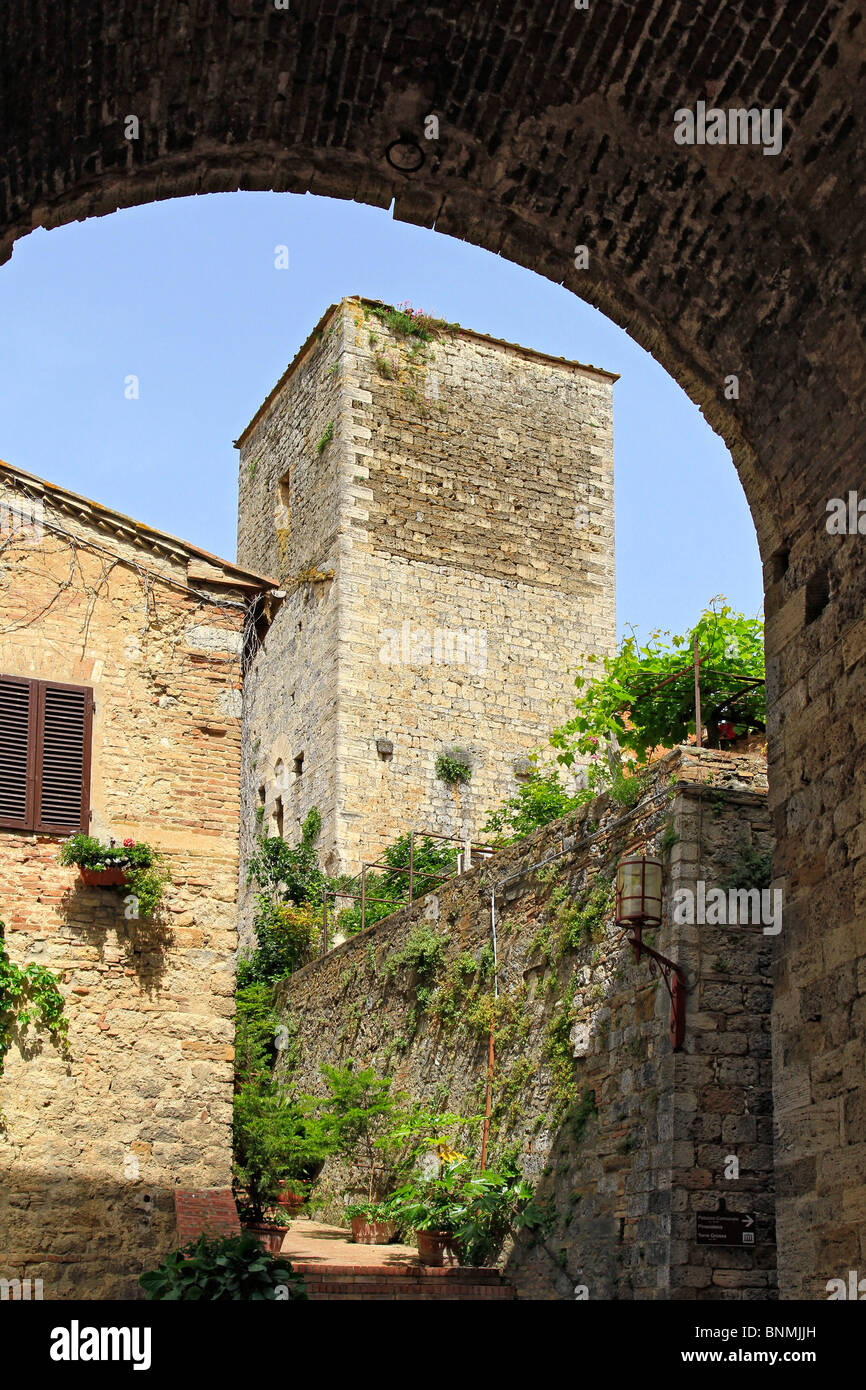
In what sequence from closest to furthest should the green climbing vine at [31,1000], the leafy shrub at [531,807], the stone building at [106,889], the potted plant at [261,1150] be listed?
the stone building at [106,889] → the green climbing vine at [31,1000] → the potted plant at [261,1150] → the leafy shrub at [531,807]

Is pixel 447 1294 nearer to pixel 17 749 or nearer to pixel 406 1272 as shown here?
pixel 406 1272

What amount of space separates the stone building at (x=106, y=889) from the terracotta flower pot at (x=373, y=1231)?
11.9 feet

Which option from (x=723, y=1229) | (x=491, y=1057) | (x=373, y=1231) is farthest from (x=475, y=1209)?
(x=723, y=1229)

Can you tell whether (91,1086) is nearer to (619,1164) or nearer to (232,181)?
(619,1164)

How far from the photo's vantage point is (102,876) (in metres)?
10.7

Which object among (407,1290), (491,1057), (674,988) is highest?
(674,988)

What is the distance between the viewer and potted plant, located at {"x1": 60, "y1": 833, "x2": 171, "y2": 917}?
1059 cm

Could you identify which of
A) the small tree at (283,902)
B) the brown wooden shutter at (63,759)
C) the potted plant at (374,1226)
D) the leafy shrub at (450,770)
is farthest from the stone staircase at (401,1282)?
the leafy shrub at (450,770)

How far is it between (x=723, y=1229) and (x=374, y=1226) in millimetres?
5087

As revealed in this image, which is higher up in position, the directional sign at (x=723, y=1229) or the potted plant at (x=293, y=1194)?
the directional sign at (x=723, y=1229)

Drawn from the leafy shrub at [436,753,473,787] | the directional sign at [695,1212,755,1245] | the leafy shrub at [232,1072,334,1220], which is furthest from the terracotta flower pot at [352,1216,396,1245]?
the leafy shrub at [436,753,473,787]

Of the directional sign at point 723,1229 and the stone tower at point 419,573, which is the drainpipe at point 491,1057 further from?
the stone tower at point 419,573

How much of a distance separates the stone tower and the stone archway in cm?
1452

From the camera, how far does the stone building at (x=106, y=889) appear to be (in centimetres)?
1012
